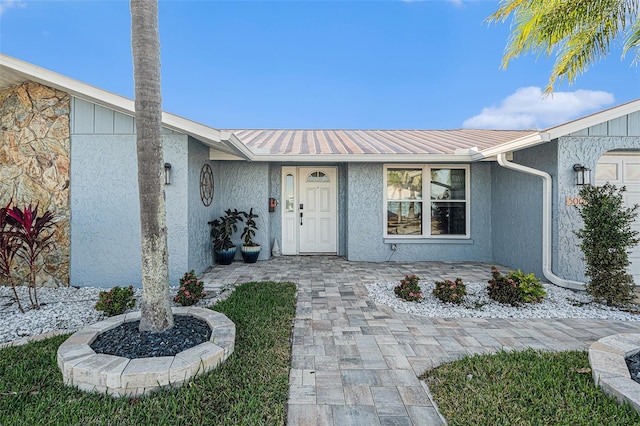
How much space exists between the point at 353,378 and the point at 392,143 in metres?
6.85

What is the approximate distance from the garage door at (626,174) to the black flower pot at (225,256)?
7.20 meters

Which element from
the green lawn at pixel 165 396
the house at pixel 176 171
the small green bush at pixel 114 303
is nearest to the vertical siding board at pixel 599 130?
the house at pixel 176 171

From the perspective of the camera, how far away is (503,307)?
14.5 feet

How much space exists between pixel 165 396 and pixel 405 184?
6.69 m

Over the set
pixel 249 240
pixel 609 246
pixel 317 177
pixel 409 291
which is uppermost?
pixel 317 177

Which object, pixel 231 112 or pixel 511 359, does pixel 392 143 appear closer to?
pixel 511 359

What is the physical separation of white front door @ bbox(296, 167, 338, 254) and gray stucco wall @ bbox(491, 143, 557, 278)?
12.7 feet

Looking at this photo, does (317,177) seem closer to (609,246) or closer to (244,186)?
(244,186)

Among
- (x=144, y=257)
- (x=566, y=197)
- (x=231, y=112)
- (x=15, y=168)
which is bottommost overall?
(x=144, y=257)

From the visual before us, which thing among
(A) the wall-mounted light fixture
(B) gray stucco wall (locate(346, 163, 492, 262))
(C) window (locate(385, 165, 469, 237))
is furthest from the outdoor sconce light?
(A) the wall-mounted light fixture

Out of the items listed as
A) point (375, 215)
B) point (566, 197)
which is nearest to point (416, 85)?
point (375, 215)

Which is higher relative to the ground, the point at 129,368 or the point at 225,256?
the point at 225,256

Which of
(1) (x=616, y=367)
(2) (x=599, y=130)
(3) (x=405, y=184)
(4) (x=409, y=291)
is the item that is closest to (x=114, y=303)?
(4) (x=409, y=291)

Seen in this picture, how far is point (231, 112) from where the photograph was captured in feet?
47.9
